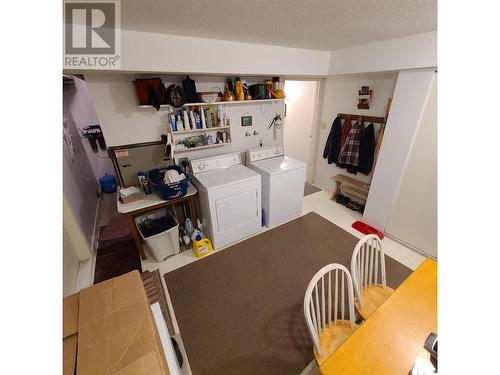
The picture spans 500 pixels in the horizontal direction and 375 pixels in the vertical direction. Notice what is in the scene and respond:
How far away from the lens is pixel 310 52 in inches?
110

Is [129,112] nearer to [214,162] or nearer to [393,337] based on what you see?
[214,162]

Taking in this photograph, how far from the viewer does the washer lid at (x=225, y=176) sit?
A: 244cm

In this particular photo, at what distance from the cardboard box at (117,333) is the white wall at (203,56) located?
5.86 ft

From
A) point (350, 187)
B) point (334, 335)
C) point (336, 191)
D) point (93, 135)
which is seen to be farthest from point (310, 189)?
point (93, 135)

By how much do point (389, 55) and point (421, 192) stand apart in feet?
5.12

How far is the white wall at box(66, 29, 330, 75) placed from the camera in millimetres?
1808

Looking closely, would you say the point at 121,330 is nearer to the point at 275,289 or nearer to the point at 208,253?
the point at 275,289

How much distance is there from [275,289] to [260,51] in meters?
2.59

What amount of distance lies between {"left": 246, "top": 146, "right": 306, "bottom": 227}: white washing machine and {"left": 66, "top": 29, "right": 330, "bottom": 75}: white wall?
1.11 metres

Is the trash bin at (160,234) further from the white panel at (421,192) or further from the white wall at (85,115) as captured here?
the white panel at (421,192)

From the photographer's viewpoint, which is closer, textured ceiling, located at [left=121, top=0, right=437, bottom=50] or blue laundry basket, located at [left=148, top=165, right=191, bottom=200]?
textured ceiling, located at [left=121, top=0, right=437, bottom=50]

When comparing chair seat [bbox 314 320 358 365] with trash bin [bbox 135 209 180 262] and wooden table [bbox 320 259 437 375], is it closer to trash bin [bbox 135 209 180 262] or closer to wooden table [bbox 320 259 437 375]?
wooden table [bbox 320 259 437 375]

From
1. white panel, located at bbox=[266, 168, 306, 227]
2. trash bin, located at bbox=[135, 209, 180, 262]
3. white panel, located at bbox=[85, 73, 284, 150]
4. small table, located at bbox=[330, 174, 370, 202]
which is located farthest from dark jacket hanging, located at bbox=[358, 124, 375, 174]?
trash bin, located at bbox=[135, 209, 180, 262]
